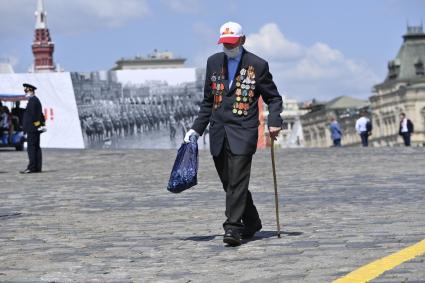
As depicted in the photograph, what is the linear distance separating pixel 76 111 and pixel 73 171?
3268 cm

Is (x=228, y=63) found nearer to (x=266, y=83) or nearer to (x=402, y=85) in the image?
(x=266, y=83)

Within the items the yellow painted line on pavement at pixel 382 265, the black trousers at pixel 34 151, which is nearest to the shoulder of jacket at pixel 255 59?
the yellow painted line on pavement at pixel 382 265

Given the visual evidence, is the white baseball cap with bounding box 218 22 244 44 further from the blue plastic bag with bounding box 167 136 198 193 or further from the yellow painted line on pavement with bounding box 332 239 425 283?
the yellow painted line on pavement with bounding box 332 239 425 283

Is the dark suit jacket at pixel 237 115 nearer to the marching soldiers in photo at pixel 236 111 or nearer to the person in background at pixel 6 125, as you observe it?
the marching soldiers in photo at pixel 236 111

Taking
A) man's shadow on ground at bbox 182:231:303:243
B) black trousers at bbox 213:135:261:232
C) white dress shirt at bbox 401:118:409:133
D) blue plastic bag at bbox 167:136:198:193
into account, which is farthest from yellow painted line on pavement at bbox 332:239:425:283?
white dress shirt at bbox 401:118:409:133

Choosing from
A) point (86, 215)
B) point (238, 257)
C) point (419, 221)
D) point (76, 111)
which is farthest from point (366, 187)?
point (76, 111)

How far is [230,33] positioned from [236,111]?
62 cm

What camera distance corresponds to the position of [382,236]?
11.4 meters

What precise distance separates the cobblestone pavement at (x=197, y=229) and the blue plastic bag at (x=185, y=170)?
0.47m

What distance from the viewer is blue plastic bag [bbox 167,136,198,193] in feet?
37.9

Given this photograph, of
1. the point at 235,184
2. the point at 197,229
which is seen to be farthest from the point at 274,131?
the point at 197,229

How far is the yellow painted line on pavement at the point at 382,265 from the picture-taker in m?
8.66

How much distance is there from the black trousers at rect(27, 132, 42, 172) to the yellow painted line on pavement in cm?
1710

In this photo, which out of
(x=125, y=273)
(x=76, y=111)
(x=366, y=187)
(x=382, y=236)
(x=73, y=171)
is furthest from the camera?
(x=76, y=111)
